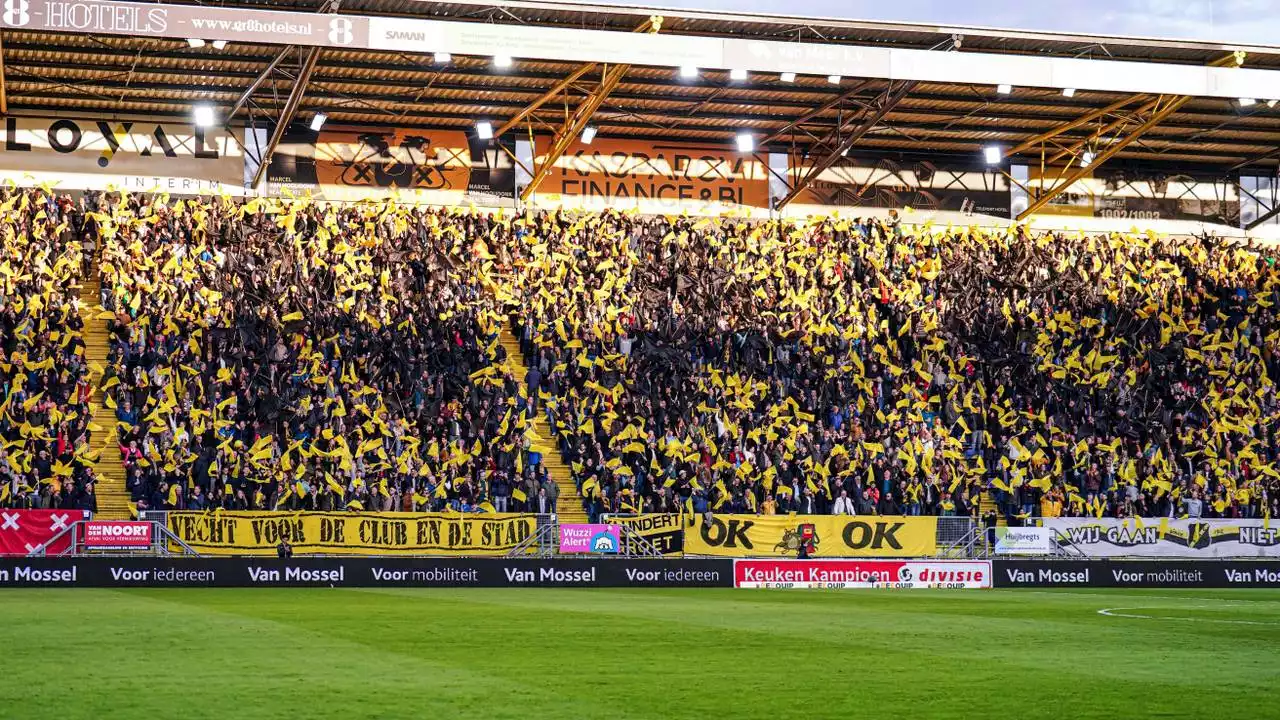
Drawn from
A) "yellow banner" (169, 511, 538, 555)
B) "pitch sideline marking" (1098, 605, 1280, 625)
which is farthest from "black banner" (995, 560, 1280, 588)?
"yellow banner" (169, 511, 538, 555)

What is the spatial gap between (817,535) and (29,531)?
47.8 feet

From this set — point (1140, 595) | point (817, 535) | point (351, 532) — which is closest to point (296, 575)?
point (351, 532)

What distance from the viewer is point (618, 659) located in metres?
12.8

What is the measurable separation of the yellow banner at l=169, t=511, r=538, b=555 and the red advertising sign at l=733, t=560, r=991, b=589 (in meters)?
4.39

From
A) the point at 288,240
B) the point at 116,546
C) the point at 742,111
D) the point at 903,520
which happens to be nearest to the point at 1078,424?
the point at 903,520

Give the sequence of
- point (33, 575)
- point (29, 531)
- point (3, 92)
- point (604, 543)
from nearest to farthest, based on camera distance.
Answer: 1. point (33, 575)
2. point (29, 531)
3. point (604, 543)
4. point (3, 92)

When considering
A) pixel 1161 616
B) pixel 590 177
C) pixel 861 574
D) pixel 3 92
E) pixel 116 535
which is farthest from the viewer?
pixel 590 177

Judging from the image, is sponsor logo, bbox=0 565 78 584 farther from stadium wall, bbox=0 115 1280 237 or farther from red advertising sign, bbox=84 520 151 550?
stadium wall, bbox=0 115 1280 237

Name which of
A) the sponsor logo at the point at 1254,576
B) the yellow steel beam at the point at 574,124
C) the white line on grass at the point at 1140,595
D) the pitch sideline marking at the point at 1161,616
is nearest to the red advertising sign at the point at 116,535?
the yellow steel beam at the point at 574,124

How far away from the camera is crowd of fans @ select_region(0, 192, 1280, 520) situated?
31.3 metres

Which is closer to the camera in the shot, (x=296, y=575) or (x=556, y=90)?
(x=296, y=575)

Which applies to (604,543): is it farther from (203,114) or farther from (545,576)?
(203,114)

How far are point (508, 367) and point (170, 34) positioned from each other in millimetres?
10321

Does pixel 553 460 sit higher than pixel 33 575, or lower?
higher
